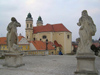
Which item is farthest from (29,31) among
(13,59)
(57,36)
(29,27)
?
(13,59)

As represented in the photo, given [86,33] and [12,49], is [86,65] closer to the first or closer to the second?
[86,33]

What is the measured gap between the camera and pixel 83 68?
5027 mm

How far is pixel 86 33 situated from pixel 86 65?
4.35 ft

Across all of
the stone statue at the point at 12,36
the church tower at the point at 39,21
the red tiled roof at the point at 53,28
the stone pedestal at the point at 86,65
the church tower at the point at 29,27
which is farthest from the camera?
the church tower at the point at 39,21

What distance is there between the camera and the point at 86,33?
17.0 ft

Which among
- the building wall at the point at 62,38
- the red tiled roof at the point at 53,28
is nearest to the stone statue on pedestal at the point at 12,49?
the building wall at the point at 62,38

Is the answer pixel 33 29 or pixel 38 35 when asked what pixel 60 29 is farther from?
pixel 33 29

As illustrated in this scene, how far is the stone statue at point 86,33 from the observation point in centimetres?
512

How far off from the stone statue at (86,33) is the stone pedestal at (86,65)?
0.27 metres

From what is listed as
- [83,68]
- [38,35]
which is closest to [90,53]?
[83,68]

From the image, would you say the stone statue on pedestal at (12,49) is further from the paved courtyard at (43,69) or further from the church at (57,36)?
the church at (57,36)

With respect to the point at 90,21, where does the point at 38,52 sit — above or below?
below

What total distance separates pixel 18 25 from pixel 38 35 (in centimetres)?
4635

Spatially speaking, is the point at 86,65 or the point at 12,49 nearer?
the point at 86,65
